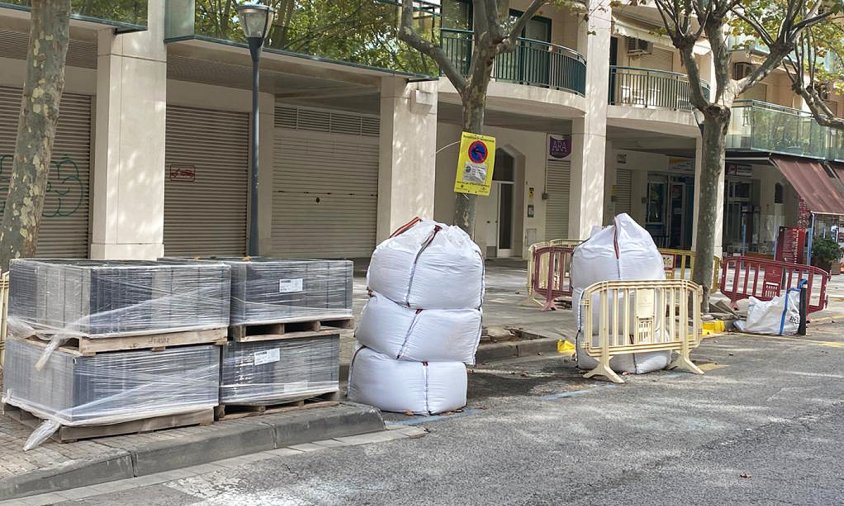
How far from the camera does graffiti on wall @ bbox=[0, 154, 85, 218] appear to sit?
1735cm

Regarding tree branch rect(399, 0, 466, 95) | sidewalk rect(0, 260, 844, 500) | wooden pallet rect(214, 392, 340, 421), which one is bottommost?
sidewalk rect(0, 260, 844, 500)

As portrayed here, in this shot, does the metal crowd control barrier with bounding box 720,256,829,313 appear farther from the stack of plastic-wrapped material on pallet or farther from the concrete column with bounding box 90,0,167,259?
the concrete column with bounding box 90,0,167,259

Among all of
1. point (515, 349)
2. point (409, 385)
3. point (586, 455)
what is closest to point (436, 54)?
point (515, 349)

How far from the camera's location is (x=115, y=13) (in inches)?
516

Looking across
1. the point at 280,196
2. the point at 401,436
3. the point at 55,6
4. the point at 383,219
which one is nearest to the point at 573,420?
the point at 401,436

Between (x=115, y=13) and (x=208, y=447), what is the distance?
29.2 feet

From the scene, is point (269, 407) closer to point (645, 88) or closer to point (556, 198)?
point (645, 88)

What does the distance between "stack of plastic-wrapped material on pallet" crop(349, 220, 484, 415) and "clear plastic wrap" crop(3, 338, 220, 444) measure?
1.79m

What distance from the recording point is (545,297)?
15641 millimetres

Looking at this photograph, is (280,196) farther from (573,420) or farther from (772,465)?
(772,465)

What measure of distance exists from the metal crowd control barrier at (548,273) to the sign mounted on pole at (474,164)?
173 inches

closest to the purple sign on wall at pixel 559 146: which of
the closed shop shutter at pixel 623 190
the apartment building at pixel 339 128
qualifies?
the apartment building at pixel 339 128

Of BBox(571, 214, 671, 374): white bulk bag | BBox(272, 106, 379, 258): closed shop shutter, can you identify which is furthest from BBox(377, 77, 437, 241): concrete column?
BBox(571, 214, 671, 374): white bulk bag

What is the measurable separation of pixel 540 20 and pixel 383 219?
1001cm
